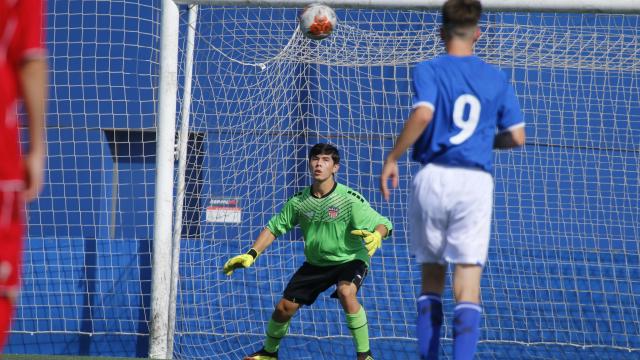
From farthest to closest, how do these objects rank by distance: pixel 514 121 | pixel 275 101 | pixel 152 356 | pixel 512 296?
pixel 275 101
pixel 512 296
pixel 152 356
pixel 514 121

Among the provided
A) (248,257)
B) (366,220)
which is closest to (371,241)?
(366,220)

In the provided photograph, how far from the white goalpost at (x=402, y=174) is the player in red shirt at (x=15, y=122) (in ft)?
17.4

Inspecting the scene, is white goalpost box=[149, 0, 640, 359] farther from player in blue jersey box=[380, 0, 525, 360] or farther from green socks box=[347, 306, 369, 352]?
player in blue jersey box=[380, 0, 525, 360]

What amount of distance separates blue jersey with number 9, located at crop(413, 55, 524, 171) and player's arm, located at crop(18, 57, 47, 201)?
7.07ft

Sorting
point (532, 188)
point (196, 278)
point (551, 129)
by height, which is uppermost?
point (551, 129)

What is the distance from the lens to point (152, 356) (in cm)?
721

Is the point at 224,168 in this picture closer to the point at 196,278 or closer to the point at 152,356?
the point at 196,278

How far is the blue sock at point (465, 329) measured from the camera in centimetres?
402

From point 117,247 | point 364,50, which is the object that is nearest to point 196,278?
point 117,247

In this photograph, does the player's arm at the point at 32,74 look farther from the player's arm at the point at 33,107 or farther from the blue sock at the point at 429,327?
the blue sock at the point at 429,327

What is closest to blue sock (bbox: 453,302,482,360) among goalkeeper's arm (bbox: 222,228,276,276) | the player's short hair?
the player's short hair

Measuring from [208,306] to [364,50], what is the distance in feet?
9.17

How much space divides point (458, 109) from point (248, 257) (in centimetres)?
273

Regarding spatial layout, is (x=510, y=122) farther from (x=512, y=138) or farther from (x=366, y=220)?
(x=366, y=220)
